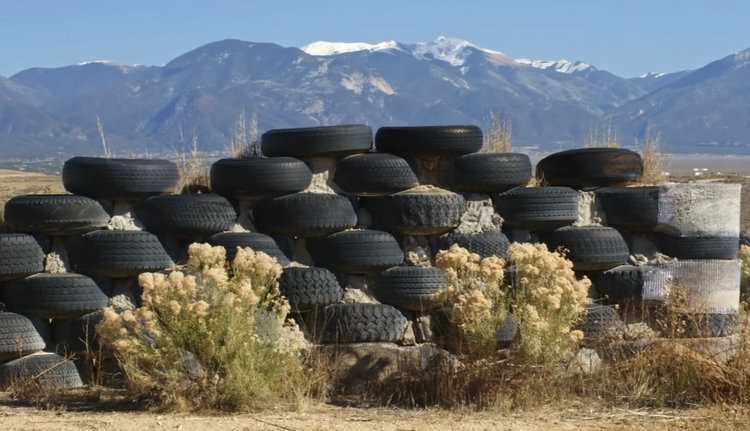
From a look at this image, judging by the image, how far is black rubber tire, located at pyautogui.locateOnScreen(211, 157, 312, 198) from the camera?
9734mm

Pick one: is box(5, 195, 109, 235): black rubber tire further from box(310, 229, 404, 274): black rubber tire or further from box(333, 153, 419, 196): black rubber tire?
box(333, 153, 419, 196): black rubber tire

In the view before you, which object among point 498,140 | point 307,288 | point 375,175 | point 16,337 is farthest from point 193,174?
point 498,140

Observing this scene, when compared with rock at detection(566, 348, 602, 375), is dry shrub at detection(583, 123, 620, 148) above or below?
above

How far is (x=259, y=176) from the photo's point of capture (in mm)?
9734

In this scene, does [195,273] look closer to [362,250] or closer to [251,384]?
[251,384]

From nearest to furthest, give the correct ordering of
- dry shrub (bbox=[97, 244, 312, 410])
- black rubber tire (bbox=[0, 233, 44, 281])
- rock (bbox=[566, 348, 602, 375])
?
dry shrub (bbox=[97, 244, 312, 410]) < rock (bbox=[566, 348, 602, 375]) < black rubber tire (bbox=[0, 233, 44, 281])

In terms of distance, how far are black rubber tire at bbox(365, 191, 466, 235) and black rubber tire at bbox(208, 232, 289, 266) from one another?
37.0 inches

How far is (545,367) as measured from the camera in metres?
8.52

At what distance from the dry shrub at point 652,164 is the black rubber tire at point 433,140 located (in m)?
1.90

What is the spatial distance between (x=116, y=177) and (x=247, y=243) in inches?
46.3

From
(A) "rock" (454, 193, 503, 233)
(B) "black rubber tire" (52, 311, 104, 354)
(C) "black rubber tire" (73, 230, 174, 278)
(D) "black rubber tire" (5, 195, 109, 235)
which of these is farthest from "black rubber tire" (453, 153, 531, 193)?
(B) "black rubber tire" (52, 311, 104, 354)

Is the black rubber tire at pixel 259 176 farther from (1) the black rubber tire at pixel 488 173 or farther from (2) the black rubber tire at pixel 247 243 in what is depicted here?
(1) the black rubber tire at pixel 488 173

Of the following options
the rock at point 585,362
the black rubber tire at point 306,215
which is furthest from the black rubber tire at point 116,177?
the rock at point 585,362

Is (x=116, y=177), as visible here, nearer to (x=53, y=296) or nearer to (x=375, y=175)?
(x=53, y=296)
